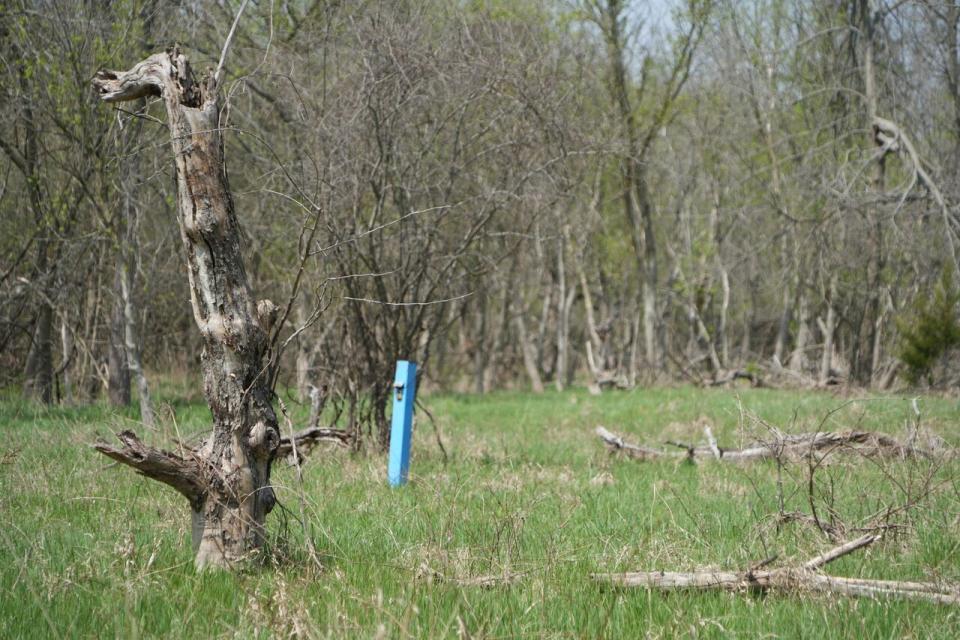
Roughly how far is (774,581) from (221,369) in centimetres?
258

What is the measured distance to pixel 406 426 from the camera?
6.92 meters

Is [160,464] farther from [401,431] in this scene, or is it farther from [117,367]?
[117,367]

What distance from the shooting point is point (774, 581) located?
400 centimetres

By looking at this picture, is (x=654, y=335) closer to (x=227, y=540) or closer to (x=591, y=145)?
(x=591, y=145)

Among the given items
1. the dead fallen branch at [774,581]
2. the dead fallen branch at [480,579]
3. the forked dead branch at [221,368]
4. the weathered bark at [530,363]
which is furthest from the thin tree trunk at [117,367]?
the weathered bark at [530,363]

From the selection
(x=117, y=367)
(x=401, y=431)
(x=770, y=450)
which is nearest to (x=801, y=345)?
(x=117, y=367)

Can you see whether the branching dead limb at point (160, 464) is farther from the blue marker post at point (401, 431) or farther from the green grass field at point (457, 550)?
the blue marker post at point (401, 431)

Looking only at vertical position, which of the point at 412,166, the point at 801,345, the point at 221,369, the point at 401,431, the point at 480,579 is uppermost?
the point at 412,166

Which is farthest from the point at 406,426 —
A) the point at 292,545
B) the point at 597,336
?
the point at 597,336

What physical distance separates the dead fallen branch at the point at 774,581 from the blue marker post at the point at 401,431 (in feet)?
9.91

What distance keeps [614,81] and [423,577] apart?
18.9m

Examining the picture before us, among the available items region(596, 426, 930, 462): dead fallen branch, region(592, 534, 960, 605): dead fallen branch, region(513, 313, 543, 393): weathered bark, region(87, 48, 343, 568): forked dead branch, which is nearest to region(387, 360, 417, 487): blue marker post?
region(596, 426, 930, 462): dead fallen branch

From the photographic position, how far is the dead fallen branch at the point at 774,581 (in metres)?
3.87

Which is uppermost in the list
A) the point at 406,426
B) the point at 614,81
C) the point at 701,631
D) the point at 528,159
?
the point at 614,81
